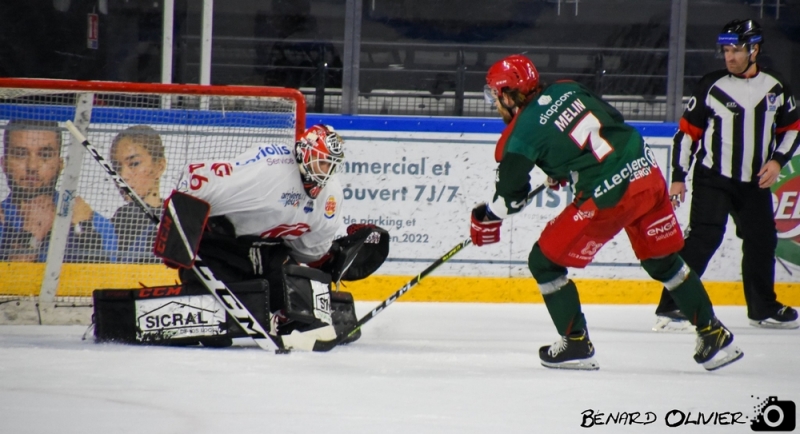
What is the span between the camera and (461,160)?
4.69 m

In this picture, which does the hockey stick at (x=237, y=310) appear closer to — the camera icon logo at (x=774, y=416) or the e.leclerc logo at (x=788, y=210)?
the camera icon logo at (x=774, y=416)

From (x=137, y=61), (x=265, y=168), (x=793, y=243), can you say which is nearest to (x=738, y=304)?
(x=793, y=243)

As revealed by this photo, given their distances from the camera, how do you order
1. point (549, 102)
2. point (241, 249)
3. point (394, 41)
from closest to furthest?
point (549, 102), point (241, 249), point (394, 41)

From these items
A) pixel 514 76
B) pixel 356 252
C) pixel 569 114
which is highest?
pixel 514 76

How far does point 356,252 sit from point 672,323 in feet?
4.30

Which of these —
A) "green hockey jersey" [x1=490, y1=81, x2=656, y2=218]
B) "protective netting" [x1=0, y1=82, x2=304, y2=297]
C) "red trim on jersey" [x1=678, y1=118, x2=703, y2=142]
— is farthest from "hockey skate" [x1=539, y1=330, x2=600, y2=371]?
"protective netting" [x1=0, y1=82, x2=304, y2=297]

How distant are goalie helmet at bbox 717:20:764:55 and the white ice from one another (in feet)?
3.72

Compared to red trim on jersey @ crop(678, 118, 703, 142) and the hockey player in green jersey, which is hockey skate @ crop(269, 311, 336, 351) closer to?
the hockey player in green jersey

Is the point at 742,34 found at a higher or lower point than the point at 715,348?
higher

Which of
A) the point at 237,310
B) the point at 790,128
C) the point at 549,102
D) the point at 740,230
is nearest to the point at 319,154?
the point at 237,310

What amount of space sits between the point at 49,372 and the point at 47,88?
1490 millimetres

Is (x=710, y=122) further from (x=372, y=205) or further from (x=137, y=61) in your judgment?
(x=137, y=61)

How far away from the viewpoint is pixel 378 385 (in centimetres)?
244

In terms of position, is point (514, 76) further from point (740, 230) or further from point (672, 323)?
point (740, 230)
